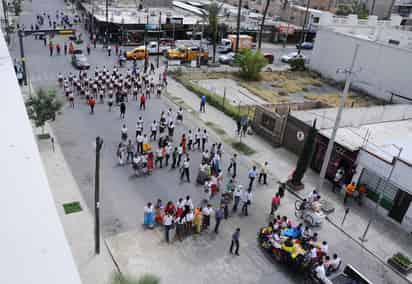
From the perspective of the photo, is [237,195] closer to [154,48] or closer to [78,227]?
[78,227]

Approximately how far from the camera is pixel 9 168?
7.49m

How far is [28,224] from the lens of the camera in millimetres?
6195

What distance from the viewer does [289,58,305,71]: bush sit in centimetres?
4075

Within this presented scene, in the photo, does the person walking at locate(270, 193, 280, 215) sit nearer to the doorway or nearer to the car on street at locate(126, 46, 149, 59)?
the doorway

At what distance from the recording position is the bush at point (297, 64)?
4075 cm

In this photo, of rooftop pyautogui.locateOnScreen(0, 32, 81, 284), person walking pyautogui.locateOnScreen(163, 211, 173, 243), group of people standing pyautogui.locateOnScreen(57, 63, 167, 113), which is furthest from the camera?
group of people standing pyautogui.locateOnScreen(57, 63, 167, 113)

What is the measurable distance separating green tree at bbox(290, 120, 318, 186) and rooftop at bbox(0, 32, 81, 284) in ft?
38.5

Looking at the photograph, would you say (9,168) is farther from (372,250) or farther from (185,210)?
(372,250)

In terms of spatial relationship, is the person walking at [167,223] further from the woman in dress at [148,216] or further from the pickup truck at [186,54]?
the pickup truck at [186,54]

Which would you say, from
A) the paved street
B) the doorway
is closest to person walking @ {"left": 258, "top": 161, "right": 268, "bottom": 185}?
the paved street

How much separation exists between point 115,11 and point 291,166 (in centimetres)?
4093

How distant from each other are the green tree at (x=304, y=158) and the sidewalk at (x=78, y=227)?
9.32 meters

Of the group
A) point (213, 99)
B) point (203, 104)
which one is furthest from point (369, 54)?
point (203, 104)

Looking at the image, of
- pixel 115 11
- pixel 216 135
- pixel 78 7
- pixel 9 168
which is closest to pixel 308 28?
pixel 115 11
